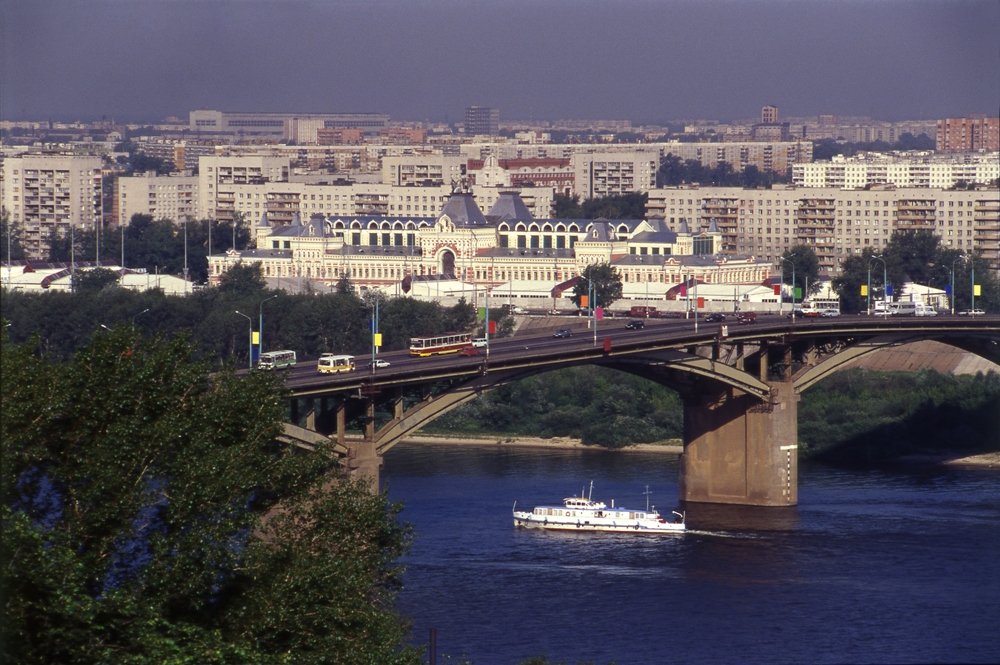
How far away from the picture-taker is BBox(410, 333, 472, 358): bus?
19734mm

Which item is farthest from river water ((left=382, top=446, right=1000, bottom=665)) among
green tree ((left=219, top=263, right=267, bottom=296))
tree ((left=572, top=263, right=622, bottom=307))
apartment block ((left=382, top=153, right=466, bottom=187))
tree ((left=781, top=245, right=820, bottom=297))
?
apartment block ((left=382, top=153, right=466, bottom=187))

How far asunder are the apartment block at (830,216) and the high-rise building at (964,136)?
3097 millimetres

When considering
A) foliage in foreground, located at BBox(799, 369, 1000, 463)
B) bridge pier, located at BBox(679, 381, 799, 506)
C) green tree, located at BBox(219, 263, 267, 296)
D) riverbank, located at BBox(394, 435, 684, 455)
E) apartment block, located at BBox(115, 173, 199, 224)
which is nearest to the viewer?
bridge pier, located at BBox(679, 381, 799, 506)

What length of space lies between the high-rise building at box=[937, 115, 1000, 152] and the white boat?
102ft

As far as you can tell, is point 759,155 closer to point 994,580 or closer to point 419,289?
point 419,289

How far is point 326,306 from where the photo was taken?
30.1 meters

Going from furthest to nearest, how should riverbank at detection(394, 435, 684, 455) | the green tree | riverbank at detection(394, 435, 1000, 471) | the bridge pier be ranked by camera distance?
the green tree → riverbank at detection(394, 435, 684, 455) → riverbank at detection(394, 435, 1000, 471) → the bridge pier

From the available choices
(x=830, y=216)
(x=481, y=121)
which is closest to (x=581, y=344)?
(x=830, y=216)

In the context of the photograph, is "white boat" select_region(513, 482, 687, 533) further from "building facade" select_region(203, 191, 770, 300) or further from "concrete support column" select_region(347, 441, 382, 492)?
"building facade" select_region(203, 191, 770, 300)

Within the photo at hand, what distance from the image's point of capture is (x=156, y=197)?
55.6 m

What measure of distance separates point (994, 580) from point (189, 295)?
20575 mm

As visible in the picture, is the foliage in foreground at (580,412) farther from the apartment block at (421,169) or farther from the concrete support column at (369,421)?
the apartment block at (421,169)

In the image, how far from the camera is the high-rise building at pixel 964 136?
5023cm

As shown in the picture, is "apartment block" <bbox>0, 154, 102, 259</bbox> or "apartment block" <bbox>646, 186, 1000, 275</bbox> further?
"apartment block" <bbox>0, 154, 102, 259</bbox>
